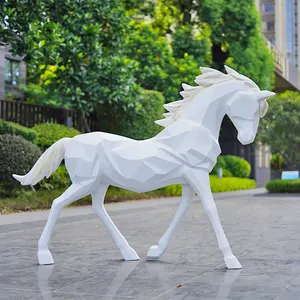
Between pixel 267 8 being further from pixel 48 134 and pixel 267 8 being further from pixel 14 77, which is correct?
pixel 48 134

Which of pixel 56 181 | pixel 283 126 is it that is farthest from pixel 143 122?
pixel 283 126

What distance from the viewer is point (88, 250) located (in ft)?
23.3

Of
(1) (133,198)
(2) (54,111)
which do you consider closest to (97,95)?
(2) (54,111)

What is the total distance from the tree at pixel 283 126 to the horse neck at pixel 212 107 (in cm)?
1718

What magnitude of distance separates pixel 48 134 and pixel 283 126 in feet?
33.8

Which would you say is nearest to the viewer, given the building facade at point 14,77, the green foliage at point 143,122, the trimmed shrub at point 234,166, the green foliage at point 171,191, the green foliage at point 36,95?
the green foliage at point 143,122

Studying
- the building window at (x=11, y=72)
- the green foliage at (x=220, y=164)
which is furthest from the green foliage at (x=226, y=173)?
the building window at (x=11, y=72)

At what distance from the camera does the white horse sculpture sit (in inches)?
240

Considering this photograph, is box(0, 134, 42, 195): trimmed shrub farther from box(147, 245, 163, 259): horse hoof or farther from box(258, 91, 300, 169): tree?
box(258, 91, 300, 169): tree

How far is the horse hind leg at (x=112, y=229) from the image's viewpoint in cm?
636

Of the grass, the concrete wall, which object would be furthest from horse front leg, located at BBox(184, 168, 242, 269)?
the concrete wall

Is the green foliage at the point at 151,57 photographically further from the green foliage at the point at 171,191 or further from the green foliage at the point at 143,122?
the green foliage at the point at 171,191

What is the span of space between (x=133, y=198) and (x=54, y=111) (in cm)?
398

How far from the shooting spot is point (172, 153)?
6.11 meters
